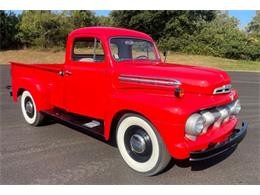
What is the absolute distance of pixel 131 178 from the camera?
350 centimetres

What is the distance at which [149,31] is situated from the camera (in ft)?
103

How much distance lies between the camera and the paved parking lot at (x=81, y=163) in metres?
3.46

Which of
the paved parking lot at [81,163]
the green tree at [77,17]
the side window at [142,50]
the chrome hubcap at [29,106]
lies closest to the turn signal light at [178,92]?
the paved parking lot at [81,163]

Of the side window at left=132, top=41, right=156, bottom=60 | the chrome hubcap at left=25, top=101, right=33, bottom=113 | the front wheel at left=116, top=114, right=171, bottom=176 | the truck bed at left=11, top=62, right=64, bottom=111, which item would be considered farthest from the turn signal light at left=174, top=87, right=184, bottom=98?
the chrome hubcap at left=25, top=101, right=33, bottom=113

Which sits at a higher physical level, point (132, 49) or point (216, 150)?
point (132, 49)

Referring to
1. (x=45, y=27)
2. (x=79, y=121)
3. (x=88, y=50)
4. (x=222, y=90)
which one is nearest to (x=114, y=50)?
(x=88, y=50)

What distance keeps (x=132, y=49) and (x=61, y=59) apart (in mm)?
19551

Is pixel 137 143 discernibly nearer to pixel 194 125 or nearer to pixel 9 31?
Answer: pixel 194 125

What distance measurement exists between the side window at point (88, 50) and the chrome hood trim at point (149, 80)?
646 millimetres

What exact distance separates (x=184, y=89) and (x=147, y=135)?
2.53 ft

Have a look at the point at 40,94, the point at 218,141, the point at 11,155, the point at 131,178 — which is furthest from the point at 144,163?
the point at 40,94

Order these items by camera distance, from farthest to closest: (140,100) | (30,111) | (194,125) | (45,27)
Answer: (45,27)
(30,111)
(140,100)
(194,125)

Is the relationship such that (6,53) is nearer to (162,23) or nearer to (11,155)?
(162,23)

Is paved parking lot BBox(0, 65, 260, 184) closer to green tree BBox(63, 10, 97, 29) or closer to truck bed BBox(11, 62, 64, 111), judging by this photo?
truck bed BBox(11, 62, 64, 111)
